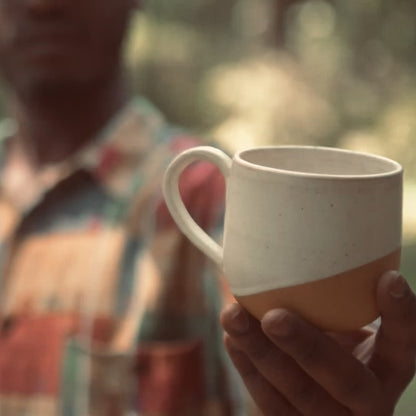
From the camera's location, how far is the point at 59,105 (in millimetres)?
1296

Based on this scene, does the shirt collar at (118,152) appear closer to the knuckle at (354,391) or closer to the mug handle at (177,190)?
the mug handle at (177,190)

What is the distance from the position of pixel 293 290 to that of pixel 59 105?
767mm

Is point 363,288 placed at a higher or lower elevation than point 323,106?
higher

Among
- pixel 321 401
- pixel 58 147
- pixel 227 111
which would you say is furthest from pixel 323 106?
pixel 321 401

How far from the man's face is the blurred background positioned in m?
3.28

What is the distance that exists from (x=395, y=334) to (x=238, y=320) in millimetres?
126

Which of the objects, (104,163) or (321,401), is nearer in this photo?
(321,401)

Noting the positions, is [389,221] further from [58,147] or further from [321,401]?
[58,147]

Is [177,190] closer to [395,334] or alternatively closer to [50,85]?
[395,334]

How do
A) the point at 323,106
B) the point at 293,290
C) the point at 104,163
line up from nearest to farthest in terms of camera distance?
the point at 293,290 < the point at 104,163 < the point at 323,106

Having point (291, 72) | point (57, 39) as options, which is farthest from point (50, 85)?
point (291, 72)

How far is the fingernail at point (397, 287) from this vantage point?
2.06ft

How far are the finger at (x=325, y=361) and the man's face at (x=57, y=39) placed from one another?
739 mm

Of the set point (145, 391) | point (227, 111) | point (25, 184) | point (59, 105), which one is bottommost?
point (227, 111)
